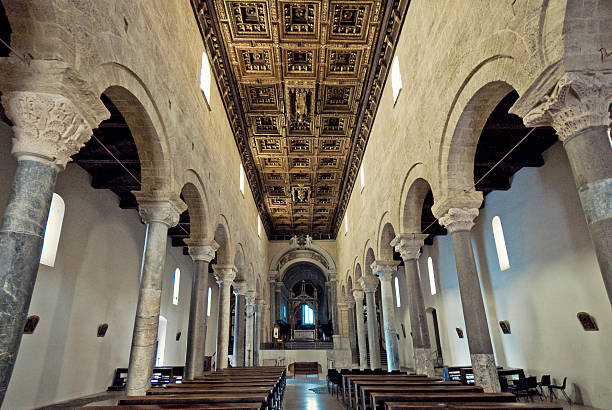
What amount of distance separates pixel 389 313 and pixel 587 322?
5761mm

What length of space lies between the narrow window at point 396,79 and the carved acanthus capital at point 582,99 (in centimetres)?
702

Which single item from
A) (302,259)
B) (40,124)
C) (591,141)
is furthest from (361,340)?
(40,124)

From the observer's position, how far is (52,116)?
4.54 m

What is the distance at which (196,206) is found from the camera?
10.8 meters

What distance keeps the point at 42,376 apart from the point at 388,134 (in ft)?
38.8

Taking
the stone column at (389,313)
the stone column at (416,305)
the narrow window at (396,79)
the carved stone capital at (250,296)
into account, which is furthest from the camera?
the carved stone capital at (250,296)

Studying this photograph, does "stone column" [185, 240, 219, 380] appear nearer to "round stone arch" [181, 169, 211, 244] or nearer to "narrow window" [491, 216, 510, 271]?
"round stone arch" [181, 169, 211, 244]

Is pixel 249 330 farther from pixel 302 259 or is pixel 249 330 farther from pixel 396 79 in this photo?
pixel 396 79

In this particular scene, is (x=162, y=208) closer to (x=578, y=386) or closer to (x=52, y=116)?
(x=52, y=116)

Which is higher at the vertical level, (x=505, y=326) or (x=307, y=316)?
(x=307, y=316)

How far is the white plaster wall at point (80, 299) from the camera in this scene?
30.6 feet

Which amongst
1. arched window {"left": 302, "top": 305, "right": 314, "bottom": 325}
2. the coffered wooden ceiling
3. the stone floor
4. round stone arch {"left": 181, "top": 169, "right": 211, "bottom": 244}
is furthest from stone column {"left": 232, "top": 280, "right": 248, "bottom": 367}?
arched window {"left": 302, "top": 305, "right": 314, "bottom": 325}

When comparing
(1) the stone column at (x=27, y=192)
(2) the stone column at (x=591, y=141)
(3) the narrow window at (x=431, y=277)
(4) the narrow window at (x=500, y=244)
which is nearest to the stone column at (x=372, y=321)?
(3) the narrow window at (x=431, y=277)

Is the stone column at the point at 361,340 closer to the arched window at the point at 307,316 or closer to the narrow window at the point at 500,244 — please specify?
the narrow window at the point at 500,244
